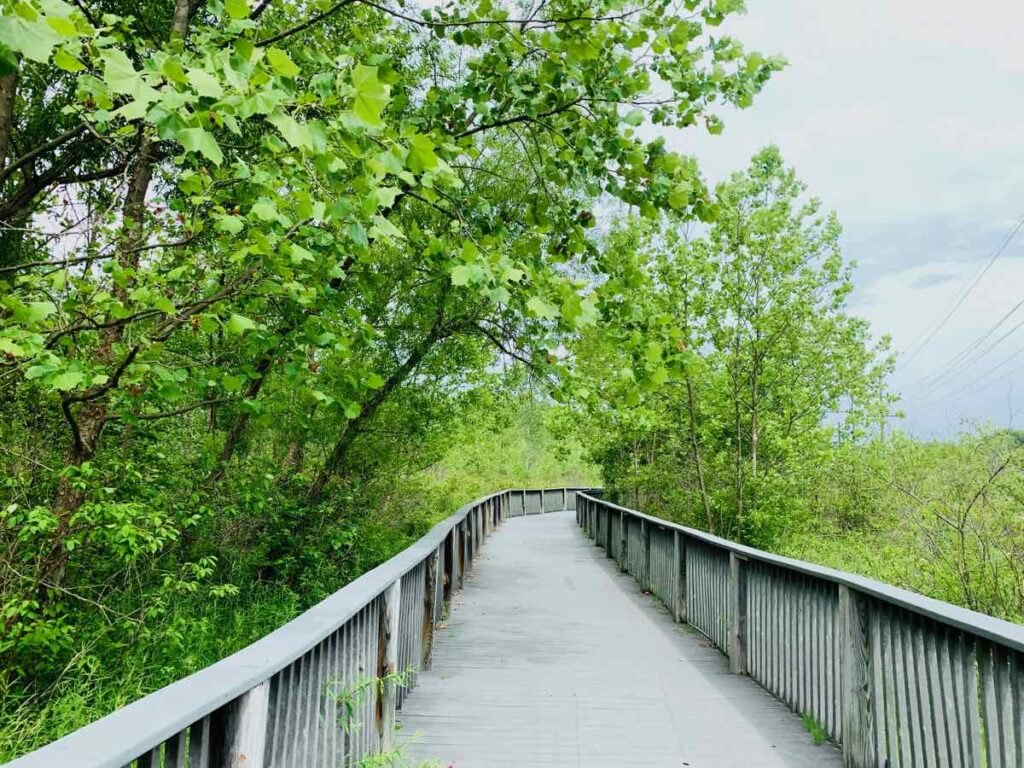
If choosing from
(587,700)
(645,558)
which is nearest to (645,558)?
(645,558)

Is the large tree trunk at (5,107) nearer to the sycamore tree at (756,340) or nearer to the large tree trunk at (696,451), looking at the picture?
the sycamore tree at (756,340)

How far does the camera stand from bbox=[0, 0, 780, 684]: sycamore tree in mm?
3701

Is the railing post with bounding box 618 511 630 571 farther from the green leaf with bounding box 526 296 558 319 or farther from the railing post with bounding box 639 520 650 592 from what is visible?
the green leaf with bounding box 526 296 558 319

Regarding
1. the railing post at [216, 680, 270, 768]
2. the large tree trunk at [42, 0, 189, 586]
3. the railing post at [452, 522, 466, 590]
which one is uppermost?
the large tree trunk at [42, 0, 189, 586]

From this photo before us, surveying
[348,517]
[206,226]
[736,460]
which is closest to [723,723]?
[206,226]

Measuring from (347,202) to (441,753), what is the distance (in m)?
3.21

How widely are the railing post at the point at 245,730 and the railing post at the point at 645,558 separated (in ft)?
27.4

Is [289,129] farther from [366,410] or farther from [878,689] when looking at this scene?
[366,410]

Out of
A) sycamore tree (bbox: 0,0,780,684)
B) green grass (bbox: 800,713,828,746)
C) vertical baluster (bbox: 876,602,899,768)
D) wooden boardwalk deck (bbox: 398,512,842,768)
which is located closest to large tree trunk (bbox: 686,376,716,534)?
wooden boardwalk deck (bbox: 398,512,842,768)

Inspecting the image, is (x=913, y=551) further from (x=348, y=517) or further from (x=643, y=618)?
(x=348, y=517)

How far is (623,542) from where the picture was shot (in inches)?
492

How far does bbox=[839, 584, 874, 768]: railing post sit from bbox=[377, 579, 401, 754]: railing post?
2528 mm

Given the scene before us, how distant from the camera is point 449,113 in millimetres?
6043

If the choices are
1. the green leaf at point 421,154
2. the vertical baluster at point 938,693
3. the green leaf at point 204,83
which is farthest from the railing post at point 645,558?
the green leaf at point 204,83
